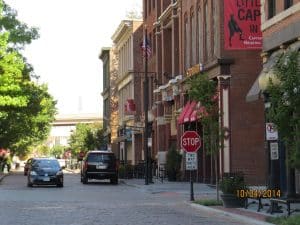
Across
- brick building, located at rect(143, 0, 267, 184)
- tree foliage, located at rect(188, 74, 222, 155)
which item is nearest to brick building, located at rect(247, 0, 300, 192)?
tree foliage, located at rect(188, 74, 222, 155)

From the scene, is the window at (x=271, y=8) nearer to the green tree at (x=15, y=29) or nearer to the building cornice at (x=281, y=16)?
the building cornice at (x=281, y=16)

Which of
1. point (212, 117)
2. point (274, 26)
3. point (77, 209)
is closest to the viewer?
point (77, 209)

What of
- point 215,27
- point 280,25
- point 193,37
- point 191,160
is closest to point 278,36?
point 280,25

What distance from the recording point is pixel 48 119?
76.0 metres

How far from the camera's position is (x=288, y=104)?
14.8m

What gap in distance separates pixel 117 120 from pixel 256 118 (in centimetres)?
4641

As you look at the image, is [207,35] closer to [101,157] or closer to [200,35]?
[200,35]

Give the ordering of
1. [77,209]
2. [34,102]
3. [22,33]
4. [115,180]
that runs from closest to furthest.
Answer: [77,209]
[115,180]
[22,33]
[34,102]

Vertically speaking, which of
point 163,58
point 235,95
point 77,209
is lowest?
point 77,209

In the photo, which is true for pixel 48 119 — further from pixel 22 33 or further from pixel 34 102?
pixel 22 33

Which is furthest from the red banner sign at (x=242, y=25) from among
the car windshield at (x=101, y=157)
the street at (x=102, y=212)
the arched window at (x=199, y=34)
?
the car windshield at (x=101, y=157)

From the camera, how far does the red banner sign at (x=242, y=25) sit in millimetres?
31828

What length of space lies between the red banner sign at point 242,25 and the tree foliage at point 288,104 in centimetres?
1692

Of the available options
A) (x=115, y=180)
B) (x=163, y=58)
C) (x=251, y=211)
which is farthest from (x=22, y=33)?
(x=251, y=211)
